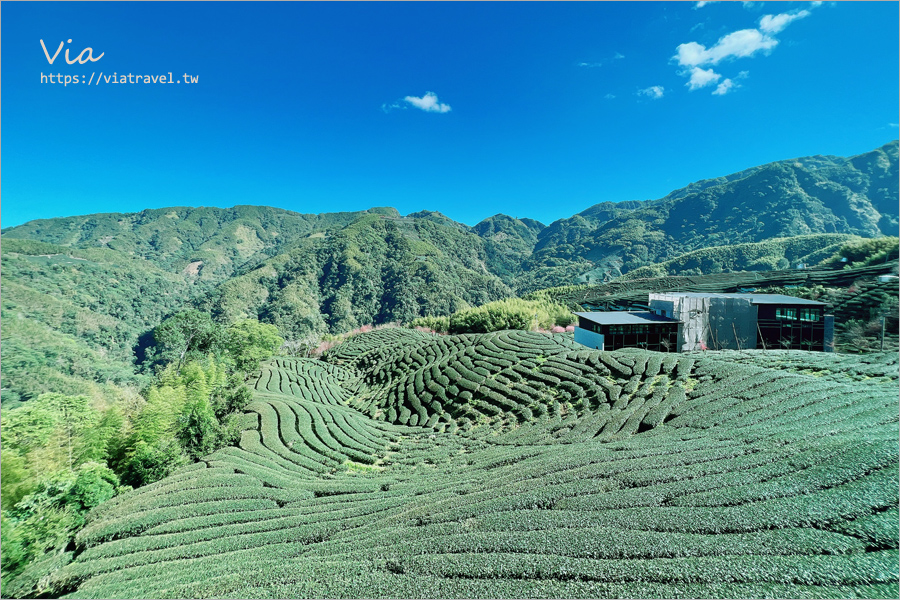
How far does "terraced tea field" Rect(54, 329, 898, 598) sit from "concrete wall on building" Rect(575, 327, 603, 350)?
914 centimetres

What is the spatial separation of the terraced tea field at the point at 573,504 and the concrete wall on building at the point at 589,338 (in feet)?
30.0

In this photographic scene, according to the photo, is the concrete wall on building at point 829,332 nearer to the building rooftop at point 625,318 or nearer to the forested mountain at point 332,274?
the building rooftop at point 625,318

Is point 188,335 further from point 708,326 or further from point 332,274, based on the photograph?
point 332,274

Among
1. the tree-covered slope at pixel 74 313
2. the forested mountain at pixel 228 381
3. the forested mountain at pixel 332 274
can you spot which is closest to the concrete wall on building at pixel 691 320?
the forested mountain at pixel 228 381

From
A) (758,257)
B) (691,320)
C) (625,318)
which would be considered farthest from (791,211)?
(625,318)

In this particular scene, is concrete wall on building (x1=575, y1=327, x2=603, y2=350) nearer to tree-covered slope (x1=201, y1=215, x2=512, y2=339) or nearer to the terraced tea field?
the terraced tea field

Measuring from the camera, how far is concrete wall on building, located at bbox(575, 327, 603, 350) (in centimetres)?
3281

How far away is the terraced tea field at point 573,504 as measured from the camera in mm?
7109

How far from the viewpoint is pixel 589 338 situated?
114 ft

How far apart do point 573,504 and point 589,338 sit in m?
27.5

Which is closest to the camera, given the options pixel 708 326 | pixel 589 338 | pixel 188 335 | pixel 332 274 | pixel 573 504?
pixel 573 504

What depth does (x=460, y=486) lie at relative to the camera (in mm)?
12914

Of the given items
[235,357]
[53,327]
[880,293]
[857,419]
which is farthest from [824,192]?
[53,327]

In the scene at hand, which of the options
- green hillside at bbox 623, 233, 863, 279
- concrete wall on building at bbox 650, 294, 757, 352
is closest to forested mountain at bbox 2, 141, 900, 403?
green hillside at bbox 623, 233, 863, 279
